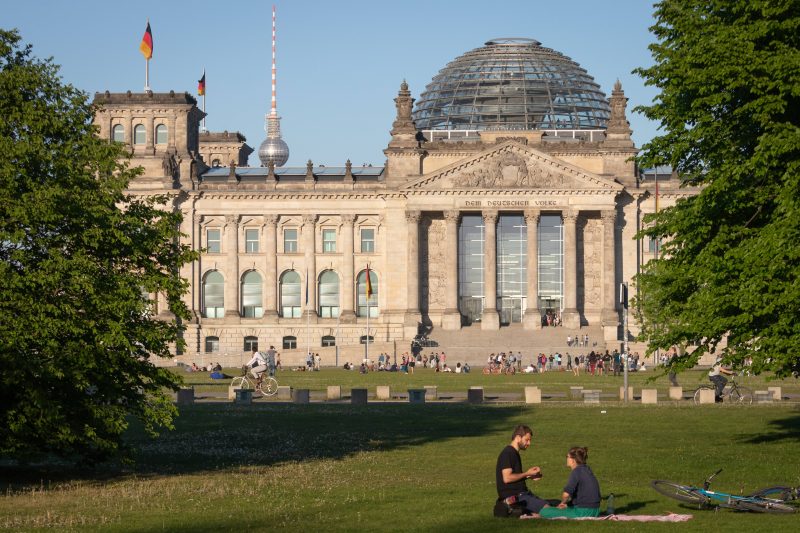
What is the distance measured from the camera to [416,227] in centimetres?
13650

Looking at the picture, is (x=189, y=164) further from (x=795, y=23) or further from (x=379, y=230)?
(x=795, y=23)

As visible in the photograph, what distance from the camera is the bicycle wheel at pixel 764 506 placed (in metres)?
30.4

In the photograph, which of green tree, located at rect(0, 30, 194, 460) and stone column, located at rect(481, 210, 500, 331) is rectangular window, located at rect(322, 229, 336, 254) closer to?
stone column, located at rect(481, 210, 500, 331)

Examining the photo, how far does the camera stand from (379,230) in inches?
5487

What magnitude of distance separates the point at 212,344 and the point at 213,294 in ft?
17.1

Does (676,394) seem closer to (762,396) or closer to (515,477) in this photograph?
(762,396)

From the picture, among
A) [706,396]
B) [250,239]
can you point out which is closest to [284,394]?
[706,396]

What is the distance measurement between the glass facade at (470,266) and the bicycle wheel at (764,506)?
4234 inches

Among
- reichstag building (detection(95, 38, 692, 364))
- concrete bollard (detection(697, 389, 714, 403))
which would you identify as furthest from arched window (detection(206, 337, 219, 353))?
concrete bollard (detection(697, 389, 714, 403))

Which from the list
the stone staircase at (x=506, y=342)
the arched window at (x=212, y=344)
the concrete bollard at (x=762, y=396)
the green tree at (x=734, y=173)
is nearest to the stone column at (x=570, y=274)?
the stone staircase at (x=506, y=342)

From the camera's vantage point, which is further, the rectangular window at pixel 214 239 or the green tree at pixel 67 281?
the rectangular window at pixel 214 239

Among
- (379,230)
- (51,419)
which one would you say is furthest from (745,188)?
(379,230)

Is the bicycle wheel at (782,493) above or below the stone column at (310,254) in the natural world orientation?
below

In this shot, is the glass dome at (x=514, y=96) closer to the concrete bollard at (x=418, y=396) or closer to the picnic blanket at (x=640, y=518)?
the concrete bollard at (x=418, y=396)
